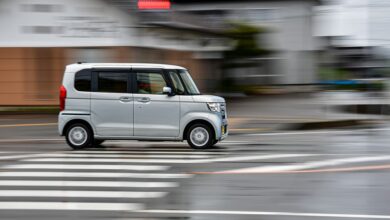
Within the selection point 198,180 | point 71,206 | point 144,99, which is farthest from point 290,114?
point 71,206

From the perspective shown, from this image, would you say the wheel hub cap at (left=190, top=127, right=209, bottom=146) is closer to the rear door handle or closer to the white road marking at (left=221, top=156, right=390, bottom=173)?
the rear door handle

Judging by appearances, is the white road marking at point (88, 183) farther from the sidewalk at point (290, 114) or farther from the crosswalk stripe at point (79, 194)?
the sidewalk at point (290, 114)

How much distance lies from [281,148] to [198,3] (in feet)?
93.3

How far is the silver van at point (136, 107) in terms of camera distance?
14281 millimetres

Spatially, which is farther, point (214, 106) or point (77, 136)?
point (77, 136)

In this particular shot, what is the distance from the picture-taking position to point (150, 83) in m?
14.4

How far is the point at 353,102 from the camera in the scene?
27859mm

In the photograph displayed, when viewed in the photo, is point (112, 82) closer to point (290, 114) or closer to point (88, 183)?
point (88, 183)

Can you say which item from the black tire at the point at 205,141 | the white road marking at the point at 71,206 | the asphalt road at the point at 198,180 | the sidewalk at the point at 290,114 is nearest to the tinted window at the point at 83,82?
the asphalt road at the point at 198,180

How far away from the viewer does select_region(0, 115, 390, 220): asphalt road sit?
7.70 metres

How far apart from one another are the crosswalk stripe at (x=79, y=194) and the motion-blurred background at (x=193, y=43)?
1881 centimetres

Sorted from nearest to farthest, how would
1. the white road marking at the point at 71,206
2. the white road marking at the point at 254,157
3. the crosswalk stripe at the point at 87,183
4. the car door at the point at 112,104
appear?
the white road marking at the point at 71,206, the crosswalk stripe at the point at 87,183, the white road marking at the point at 254,157, the car door at the point at 112,104

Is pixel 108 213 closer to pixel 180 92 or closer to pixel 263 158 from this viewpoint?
pixel 263 158

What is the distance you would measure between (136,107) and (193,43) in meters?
20.7
